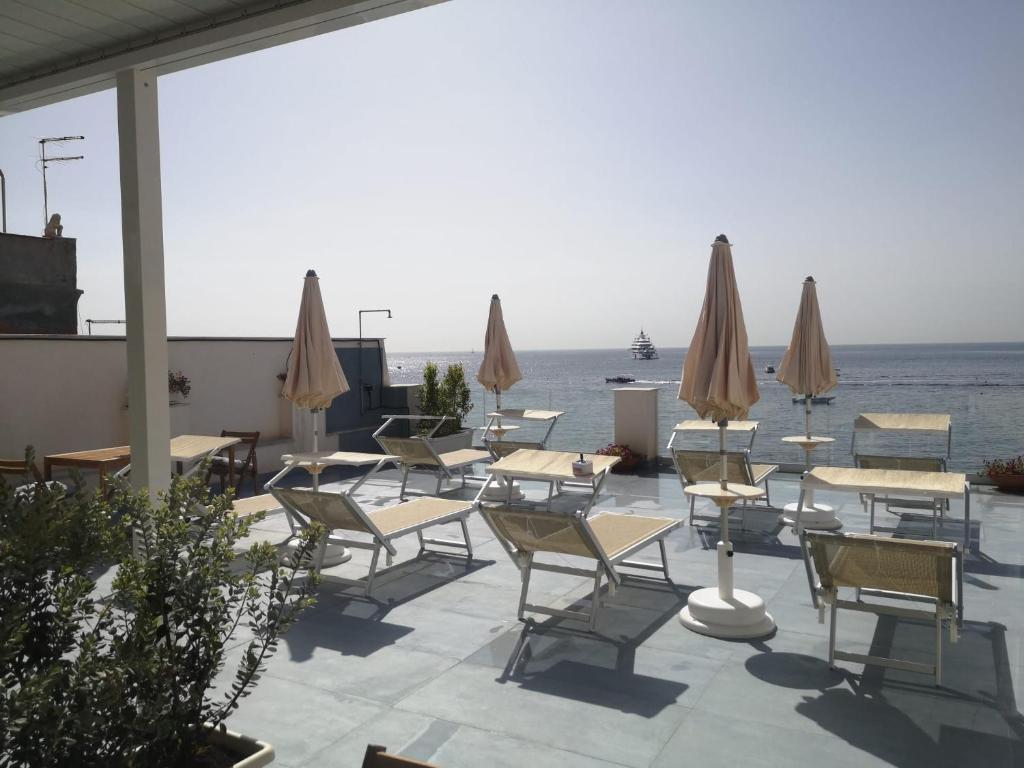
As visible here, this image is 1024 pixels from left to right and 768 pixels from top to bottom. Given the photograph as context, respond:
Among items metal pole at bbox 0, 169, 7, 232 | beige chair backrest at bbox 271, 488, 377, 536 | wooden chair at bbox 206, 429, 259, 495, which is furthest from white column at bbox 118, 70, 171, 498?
metal pole at bbox 0, 169, 7, 232

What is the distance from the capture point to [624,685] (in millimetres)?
3623

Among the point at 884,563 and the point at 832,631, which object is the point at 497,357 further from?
the point at 884,563

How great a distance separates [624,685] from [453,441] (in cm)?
744

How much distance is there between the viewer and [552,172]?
63.5 feet

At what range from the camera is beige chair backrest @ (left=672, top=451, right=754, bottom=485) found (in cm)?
643

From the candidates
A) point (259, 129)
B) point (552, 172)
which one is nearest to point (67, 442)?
point (259, 129)

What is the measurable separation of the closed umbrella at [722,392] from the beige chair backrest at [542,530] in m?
0.72

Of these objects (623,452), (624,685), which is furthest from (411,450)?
(624,685)

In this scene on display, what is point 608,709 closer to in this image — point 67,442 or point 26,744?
point 26,744

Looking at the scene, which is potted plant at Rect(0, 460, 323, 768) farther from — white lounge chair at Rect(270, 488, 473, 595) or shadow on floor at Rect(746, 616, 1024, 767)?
white lounge chair at Rect(270, 488, 473, 595)

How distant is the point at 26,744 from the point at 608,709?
239cm

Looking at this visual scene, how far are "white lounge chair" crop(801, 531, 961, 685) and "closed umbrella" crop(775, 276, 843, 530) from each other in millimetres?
2860

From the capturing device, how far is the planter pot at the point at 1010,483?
7930 mm

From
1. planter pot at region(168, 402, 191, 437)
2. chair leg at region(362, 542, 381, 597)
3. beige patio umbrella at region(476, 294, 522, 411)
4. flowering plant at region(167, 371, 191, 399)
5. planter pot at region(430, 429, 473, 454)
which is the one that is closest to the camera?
chair leg at region(362, 542, 381, 597)
